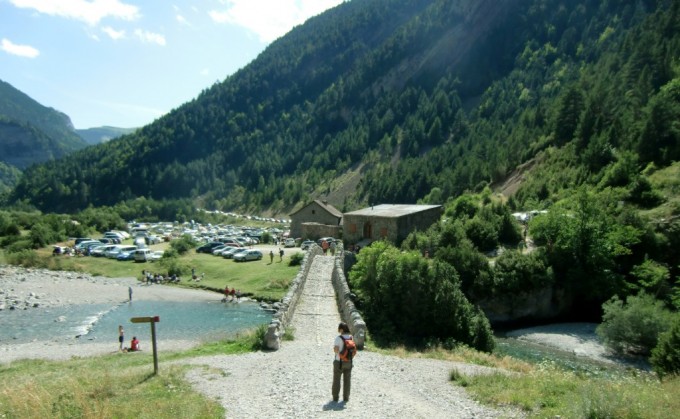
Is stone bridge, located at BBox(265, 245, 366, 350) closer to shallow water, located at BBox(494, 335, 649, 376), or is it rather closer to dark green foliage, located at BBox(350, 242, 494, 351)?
dark green foliage, located at BBox(350, 242, 494, 351)

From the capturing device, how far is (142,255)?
2518 inches

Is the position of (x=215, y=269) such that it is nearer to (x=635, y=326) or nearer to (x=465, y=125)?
(x=635, y=326)

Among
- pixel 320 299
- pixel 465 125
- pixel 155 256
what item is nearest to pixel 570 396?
pixel 320 299

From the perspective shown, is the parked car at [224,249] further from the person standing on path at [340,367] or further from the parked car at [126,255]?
the person standing on path at [340,367]

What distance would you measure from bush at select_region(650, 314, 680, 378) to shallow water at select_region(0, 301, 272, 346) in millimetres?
22998

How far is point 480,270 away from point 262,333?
81.3 feet

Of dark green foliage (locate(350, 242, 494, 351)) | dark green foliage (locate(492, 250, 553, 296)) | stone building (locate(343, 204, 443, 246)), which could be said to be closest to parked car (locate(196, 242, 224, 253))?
stone building (locate(343, 204, 443, 246))

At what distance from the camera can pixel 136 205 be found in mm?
137000

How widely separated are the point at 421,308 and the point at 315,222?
41140mm

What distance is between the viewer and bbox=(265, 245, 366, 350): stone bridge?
20203mm

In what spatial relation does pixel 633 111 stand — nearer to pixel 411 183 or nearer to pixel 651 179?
pixel 651 179

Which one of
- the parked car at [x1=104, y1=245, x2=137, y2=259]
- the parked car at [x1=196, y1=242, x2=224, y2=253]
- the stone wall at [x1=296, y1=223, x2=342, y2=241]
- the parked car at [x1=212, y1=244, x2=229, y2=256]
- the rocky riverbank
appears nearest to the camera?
the rocky riverbank

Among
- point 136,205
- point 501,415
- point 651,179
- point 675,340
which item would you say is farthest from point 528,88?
point 501,415

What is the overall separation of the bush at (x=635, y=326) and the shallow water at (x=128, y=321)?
916 inches
